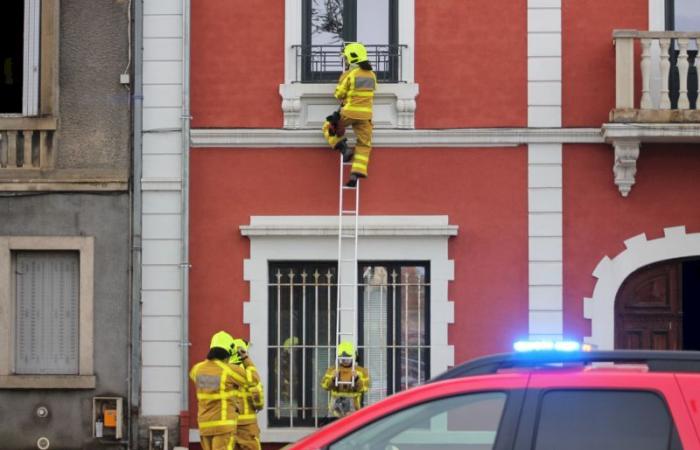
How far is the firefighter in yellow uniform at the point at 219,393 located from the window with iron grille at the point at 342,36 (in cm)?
389

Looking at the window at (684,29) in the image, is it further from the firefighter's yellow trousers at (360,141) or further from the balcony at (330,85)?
→ the firefighter's yellow trousers at (360,141)

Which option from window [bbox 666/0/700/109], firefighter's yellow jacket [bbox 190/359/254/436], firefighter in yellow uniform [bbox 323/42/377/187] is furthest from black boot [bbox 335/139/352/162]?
window [bbox 666/0/700/109]

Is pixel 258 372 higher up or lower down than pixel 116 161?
lower down

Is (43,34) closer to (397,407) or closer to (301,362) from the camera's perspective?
(301,362)

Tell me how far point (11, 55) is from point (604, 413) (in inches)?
435

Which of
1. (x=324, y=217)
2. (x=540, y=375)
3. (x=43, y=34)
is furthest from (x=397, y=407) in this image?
(x=43, y=34)

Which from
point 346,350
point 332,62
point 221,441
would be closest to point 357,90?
point 332,62

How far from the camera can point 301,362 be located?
53.0 feet

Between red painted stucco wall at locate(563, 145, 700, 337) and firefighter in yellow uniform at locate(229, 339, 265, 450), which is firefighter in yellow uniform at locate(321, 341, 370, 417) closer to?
firefighter in yellow uniform at locate(229, 339, 265, 450)

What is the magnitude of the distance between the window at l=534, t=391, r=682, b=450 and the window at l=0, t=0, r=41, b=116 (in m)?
9.96

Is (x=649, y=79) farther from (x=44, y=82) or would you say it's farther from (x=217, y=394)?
(x=44, y=82)

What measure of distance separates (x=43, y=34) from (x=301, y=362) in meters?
4.51

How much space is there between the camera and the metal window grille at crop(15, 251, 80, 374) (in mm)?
16094

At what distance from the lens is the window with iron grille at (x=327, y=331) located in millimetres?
16062
